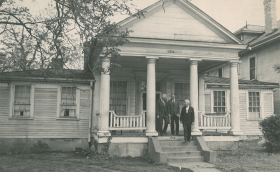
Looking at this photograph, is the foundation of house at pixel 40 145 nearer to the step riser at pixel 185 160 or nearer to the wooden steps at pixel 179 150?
the wooden steps at pixel 179 150

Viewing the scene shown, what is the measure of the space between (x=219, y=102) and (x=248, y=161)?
7.84 meters

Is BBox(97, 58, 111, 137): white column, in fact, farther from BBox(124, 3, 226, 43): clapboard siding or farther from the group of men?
BBox(124, 3, 226, 43): clapboard siding

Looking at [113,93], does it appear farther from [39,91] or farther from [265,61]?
[265,61]

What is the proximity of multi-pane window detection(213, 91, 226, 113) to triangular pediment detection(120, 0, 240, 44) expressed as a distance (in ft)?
18.6

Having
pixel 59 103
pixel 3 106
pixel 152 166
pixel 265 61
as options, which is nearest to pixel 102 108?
pixel 152 166

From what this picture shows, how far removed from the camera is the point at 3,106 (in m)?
14.6

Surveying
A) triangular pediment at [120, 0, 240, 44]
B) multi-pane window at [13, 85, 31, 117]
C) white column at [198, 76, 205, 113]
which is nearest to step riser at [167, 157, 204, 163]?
white column at [198, 76, 205, 113]

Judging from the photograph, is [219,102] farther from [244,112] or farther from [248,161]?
[248,161]

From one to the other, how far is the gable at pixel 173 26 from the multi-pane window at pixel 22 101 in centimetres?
665

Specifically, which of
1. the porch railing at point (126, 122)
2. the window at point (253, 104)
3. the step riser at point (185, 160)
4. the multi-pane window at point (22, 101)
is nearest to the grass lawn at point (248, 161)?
the step riser at point (185, 160)

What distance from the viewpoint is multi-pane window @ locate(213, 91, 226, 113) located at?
18.1 meters

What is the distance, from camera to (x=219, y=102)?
59.7 feet

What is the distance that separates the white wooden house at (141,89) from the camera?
39.7 ft

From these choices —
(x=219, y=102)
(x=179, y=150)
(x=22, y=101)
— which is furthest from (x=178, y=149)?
(x=22, y=101)
